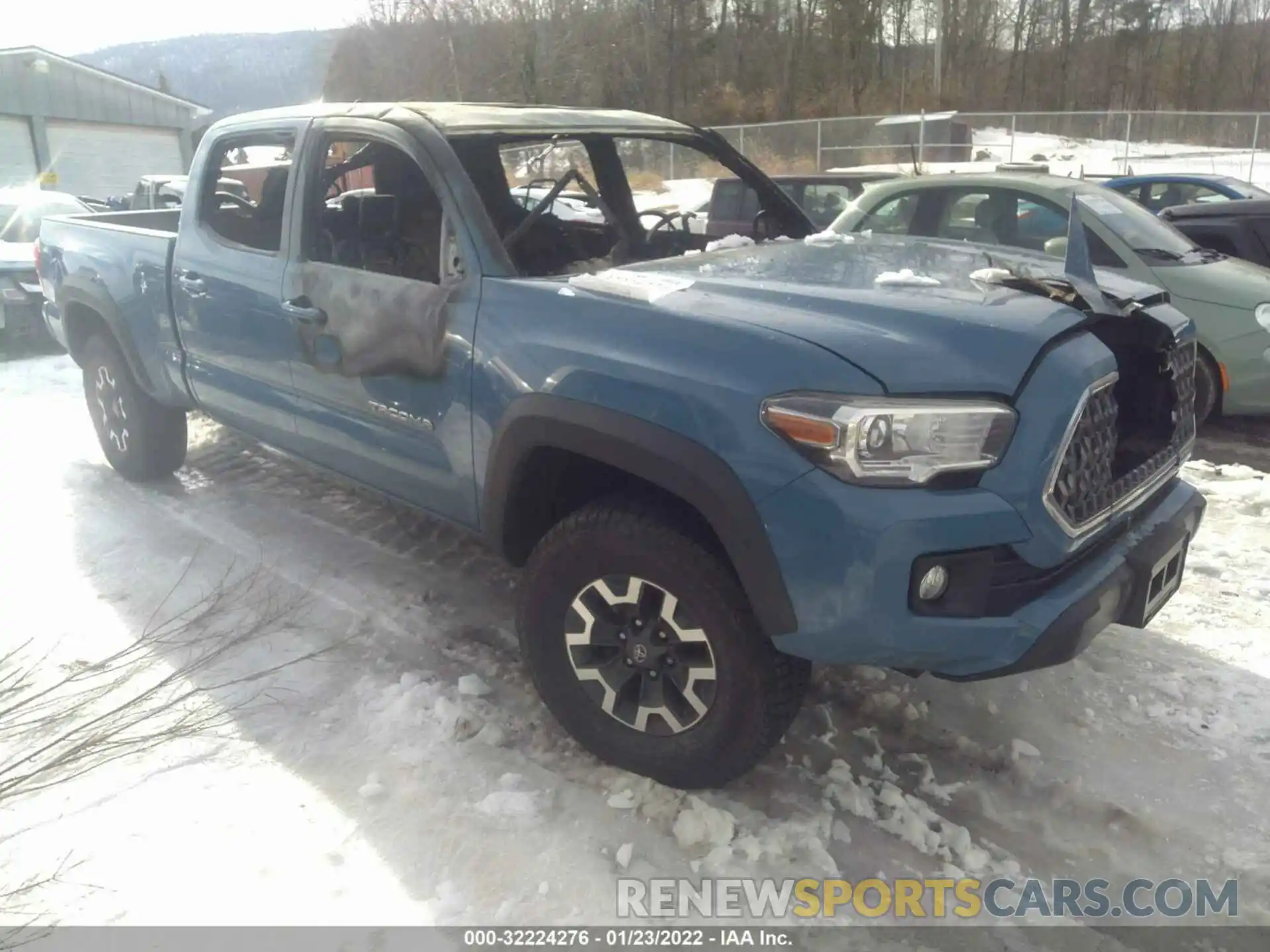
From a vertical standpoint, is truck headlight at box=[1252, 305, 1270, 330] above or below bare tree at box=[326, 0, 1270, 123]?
below

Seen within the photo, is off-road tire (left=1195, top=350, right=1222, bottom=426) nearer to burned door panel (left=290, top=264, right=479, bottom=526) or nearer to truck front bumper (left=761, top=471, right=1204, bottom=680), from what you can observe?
truck front bumper (left=761, top=471, right=1204, bottom=680)

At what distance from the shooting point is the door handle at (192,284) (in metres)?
4.19

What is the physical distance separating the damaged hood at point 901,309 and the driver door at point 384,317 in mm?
663

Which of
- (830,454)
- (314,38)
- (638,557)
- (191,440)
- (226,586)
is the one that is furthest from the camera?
(314,38)

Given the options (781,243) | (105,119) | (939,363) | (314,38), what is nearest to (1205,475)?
(781,243)

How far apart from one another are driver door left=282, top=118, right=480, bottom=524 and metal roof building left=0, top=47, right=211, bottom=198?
2001cm

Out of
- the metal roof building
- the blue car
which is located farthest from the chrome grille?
the metal roof building

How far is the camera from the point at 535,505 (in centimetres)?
300

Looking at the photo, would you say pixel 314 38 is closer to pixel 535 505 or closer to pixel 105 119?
pixel 105 119

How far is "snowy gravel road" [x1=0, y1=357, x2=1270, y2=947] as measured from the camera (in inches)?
96.4

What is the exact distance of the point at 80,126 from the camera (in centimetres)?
2448

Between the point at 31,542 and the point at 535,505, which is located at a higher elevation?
the point at 535,505

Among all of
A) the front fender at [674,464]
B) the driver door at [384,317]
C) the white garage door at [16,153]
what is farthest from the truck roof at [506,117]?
the white garage door at [16,153]

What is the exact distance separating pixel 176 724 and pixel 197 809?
49 cm
